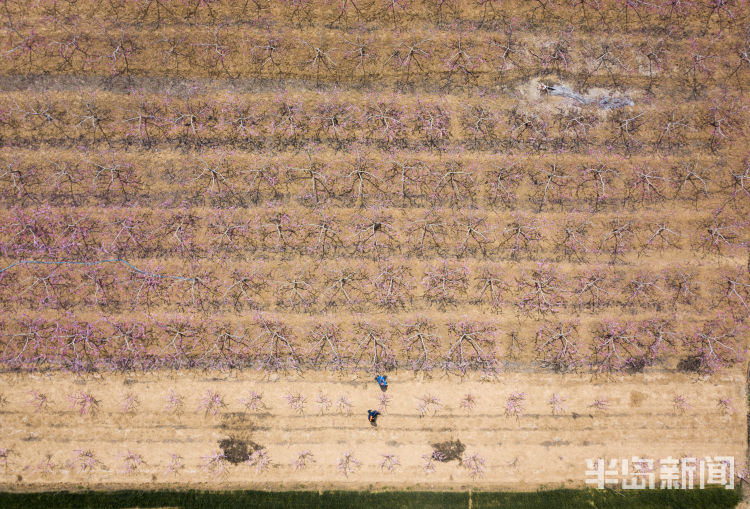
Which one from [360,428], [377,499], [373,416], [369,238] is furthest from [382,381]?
[369,238]

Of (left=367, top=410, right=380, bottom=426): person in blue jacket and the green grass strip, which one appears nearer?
the green grass strip

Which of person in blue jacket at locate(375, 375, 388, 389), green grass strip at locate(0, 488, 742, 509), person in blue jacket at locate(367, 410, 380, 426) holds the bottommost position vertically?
green grass strip at locate(0, 488, 742, 509)

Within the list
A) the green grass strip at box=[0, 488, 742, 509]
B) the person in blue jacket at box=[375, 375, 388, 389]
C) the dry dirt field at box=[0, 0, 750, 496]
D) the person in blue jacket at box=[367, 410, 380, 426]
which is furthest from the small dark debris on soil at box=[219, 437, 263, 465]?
the person in blue jacket at box=[375, 375, 388, 389]

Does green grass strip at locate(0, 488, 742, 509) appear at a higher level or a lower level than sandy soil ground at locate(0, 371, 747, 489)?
lower

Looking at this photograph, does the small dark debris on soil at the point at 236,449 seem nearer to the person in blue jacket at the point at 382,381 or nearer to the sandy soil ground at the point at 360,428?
the sandy soil ground at the point at 360,428

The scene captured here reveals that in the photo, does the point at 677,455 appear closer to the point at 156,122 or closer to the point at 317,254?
the point at 317,254

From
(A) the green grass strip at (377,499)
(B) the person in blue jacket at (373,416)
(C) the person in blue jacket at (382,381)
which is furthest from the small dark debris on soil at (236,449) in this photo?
(C) the person in blue jacket at (382,381)

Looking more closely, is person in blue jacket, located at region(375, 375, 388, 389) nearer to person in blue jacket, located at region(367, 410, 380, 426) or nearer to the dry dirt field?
the dry dirt field

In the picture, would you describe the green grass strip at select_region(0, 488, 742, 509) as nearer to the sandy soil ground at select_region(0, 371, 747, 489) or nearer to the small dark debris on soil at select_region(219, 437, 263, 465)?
the sandy soil ground at select_region(0, 371, 747, 489)
